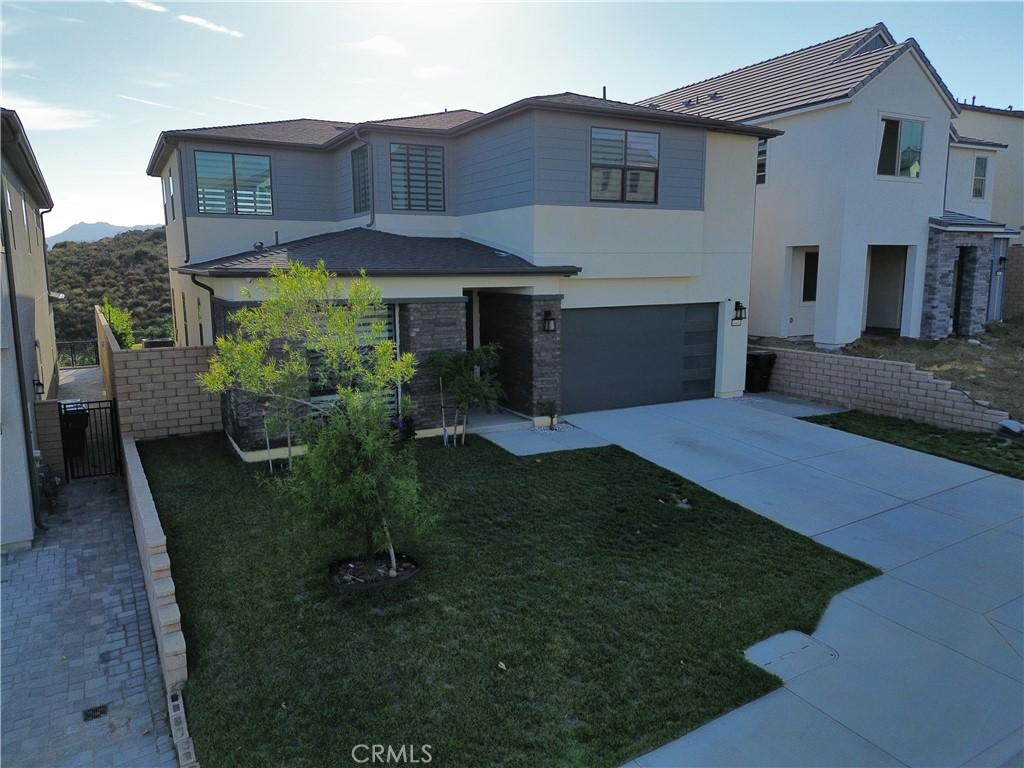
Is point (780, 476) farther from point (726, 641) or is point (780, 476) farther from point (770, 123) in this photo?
point (770, 123)

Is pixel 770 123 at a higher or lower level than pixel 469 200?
higher

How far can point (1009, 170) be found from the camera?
2738 cm

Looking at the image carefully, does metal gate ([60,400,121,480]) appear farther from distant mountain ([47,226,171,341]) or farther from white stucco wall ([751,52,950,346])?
distant mountain ([47,226,171,341])

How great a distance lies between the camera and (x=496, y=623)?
6172mm

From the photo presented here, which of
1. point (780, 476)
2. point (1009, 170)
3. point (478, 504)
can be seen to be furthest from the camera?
point (1009, 170)

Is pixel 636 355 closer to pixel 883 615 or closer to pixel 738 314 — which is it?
pixel 738 314

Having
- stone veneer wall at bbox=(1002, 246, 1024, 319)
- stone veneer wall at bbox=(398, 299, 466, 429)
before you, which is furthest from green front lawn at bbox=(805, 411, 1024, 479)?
stone veneer wall at bbox=(1002, 246, 1024, 319)

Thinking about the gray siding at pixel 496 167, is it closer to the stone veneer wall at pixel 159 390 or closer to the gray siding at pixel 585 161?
the gray siding at pixel 585 161

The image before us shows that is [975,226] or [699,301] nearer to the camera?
[699,301]

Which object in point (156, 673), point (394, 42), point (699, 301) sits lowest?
point (156, 673)

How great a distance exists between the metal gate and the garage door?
319 inches

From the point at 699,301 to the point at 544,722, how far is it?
1145 centimetres

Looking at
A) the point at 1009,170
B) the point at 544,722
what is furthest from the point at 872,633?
the point at 1009,170

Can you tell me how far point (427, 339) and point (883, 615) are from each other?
311 inches
